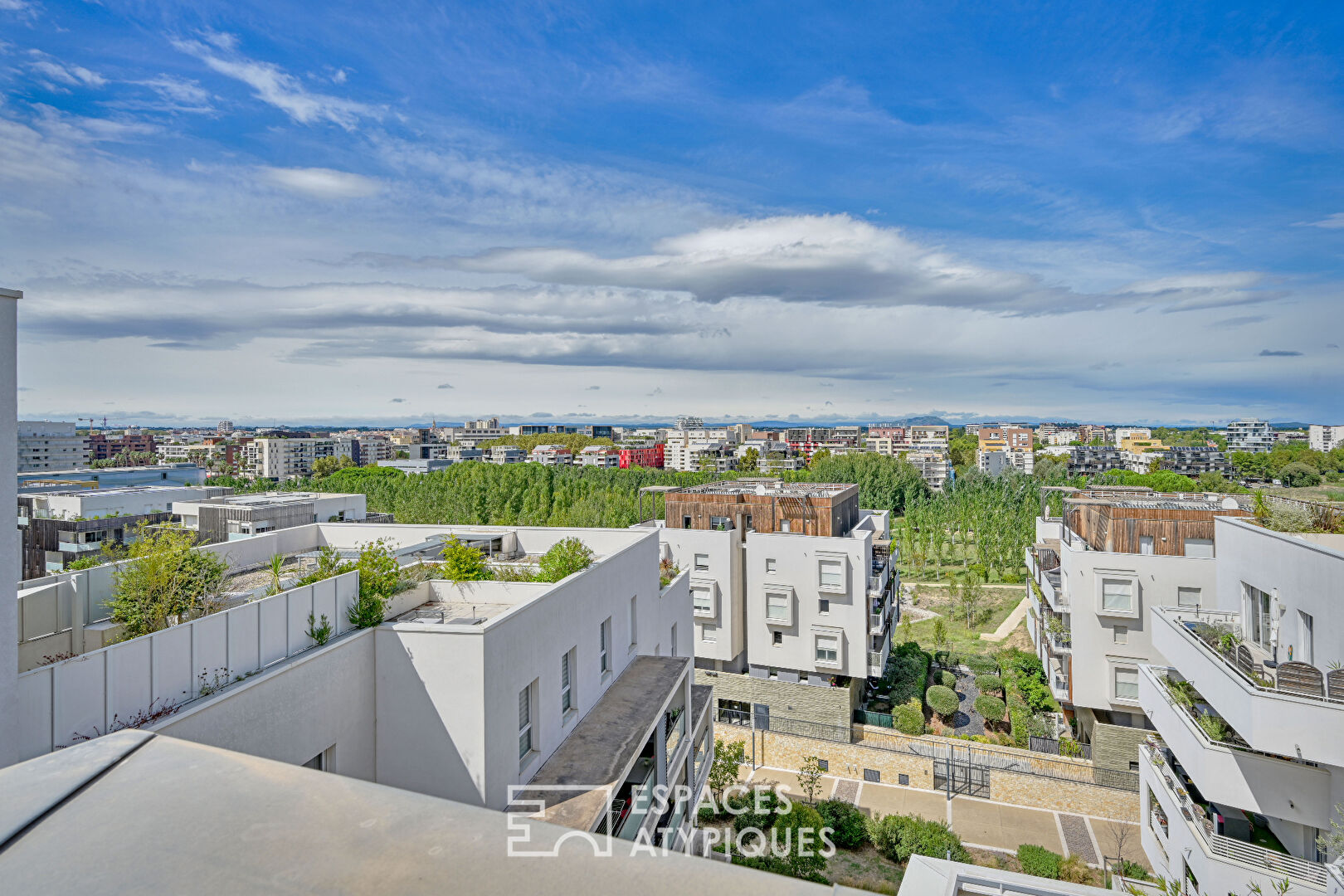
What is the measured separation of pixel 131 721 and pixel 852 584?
24.3 m

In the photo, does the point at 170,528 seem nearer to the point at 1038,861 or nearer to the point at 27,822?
the point at 27,822

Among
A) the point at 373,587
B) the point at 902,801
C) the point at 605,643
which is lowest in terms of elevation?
the point at 902,801

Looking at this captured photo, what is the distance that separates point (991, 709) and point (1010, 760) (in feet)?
15.2

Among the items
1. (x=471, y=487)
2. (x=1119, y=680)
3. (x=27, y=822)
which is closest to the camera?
(x=27, y=822)

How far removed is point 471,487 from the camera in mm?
63156

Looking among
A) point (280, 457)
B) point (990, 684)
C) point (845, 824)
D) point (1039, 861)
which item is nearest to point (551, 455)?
point (280, 457)

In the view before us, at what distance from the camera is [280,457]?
145 m

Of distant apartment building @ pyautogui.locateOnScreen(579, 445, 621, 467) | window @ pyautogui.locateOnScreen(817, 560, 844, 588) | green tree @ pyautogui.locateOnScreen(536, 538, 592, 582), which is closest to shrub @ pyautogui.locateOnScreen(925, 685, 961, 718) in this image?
window @ pyautogui.locateOnScreen(817, 560, 844, 588)

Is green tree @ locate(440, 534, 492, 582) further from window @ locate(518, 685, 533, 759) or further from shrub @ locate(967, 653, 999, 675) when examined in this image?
shrub @ locate(967, 653, 999, 675)

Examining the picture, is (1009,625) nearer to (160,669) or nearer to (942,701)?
(942,701)

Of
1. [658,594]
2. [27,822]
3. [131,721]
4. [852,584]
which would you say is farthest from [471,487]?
[27,822]

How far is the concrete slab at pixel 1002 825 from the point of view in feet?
65.7

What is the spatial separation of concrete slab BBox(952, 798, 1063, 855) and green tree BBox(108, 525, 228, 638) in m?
20.5

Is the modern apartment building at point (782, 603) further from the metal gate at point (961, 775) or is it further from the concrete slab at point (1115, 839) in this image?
the concrete slab at point (1115, 839)
